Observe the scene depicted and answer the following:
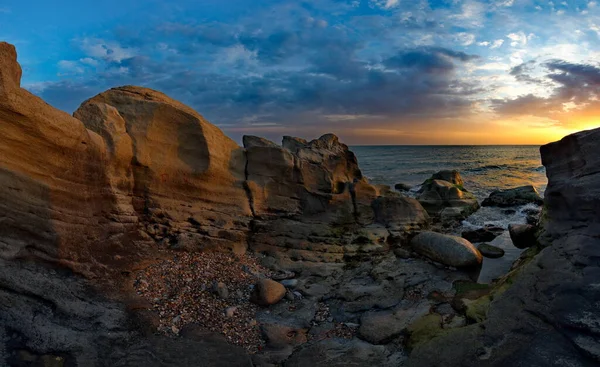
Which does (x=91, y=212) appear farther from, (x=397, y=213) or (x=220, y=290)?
(x=397, y=213)

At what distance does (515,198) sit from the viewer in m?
28.5

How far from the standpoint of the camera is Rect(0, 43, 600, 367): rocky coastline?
7.86 meters

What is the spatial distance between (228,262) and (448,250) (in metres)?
8.52

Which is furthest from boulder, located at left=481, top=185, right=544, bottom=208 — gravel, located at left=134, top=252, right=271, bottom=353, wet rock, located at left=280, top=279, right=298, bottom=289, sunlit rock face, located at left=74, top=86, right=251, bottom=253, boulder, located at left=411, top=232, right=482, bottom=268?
gravel, located at left=134, top=252, right=271, bottom=353

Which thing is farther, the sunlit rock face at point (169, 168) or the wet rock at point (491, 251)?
the wet rock at point (491, 251)

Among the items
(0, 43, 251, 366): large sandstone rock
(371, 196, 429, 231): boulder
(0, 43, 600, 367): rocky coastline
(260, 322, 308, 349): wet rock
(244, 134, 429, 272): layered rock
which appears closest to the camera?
(0, 43, 600, 367): rocky coastline

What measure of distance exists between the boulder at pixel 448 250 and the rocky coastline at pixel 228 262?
76 millimetres

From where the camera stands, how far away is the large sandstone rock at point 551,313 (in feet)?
22.9

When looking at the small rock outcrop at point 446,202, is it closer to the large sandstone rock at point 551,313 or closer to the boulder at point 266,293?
the large sandstone rock at point 551,313

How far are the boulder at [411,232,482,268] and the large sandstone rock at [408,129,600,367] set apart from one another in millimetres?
3791

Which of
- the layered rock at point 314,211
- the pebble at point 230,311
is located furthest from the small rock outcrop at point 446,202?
the pebble at point 230,311

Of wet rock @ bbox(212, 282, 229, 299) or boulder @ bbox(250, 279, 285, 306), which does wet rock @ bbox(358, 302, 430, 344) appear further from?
wet rock @ bbox(212, 282, 229, 299)

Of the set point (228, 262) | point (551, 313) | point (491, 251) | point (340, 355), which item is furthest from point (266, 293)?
point (491, 251)

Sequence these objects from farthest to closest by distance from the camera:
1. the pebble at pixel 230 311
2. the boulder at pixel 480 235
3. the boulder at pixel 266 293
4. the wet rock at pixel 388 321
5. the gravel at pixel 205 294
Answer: the boulder at pixel 480 235 < the boulder at pixel 266 293 < the pebble at pixel 230 311 < the gravel at pixel 205 294 < the wet rock at pixel 388 321
